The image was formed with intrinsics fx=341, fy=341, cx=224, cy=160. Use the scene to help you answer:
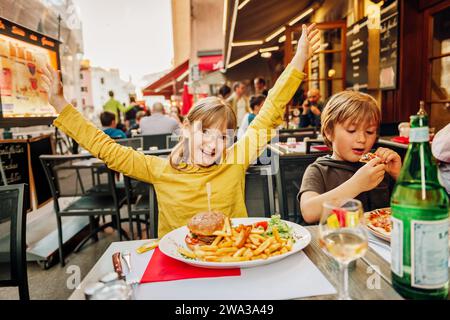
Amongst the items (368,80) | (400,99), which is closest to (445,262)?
(400,99)

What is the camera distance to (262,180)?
4.93 ft

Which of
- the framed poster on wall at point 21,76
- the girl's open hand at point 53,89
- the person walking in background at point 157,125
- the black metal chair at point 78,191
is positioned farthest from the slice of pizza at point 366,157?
the person walking in background at point 157,125

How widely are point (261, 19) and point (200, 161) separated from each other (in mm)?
6063

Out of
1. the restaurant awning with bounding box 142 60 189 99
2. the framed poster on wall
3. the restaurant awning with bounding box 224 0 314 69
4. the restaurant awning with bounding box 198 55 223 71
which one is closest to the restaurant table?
the framed poster on wall

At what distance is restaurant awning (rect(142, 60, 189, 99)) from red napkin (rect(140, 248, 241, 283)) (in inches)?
582

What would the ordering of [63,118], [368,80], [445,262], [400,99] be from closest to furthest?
1. [445,262]
2. [63,118]
3. [400,99]
4. [368,80]

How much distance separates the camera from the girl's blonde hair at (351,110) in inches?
54.1

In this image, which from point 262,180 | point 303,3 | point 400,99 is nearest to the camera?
point 262,180

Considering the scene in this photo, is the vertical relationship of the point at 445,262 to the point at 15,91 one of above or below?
below

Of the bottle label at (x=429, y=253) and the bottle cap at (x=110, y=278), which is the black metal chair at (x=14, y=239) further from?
the bottle label at (x=429, y=253)

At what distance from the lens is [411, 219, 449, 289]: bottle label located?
0.64 meters

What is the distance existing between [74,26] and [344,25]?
13.7 ft

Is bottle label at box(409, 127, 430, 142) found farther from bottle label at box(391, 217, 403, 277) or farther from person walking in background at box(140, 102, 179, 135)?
person walking in background at box(140, 102, 179, 135)

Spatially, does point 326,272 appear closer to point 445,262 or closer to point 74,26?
point 445,262
